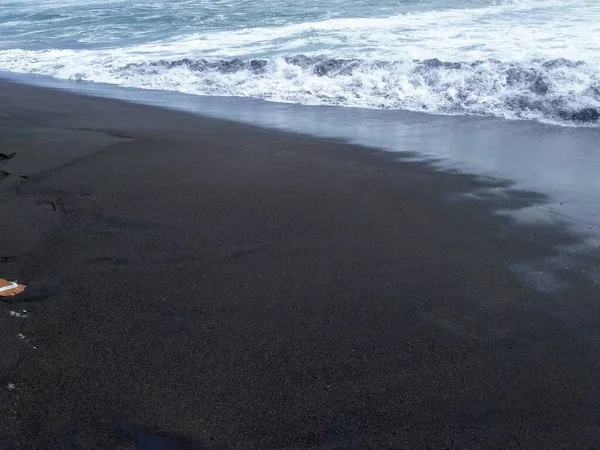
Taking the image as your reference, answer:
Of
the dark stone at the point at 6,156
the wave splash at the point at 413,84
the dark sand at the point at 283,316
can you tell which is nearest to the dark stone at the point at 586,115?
the wave splash at the point at 413,84

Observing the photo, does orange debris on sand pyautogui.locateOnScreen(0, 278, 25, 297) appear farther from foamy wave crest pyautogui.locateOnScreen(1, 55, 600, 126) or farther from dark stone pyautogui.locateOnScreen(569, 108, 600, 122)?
dark stone pyautogui.locateOnScreen(569, 108, 600, 122)

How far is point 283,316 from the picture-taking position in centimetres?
342

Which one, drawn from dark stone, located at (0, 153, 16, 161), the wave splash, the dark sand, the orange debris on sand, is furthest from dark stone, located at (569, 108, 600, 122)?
the orange debris on sand

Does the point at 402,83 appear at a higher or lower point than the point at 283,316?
higher

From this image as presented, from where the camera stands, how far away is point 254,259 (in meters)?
4.06

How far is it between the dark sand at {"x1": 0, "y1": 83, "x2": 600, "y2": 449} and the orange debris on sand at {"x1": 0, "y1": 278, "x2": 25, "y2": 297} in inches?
5.2

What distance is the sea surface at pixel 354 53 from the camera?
9.01 metres

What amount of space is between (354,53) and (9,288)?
32.3 feet

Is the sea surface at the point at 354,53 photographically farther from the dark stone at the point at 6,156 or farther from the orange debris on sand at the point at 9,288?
the orange debris on sand at the point at 9,288

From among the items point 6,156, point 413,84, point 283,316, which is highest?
point 413,84

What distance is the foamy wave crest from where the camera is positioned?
8.48 meters

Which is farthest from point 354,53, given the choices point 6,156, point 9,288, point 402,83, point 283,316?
point 9,288

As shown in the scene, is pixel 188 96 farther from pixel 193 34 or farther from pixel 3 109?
pixel 193 34

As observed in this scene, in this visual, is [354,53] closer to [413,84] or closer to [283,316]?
[413,84]
